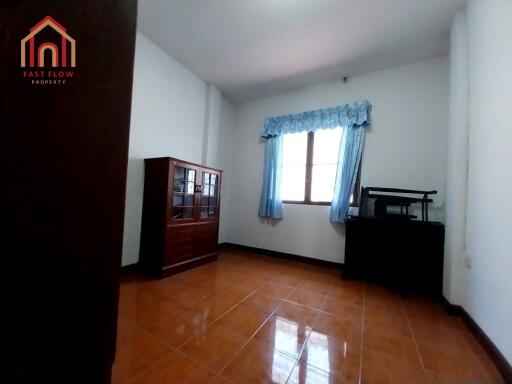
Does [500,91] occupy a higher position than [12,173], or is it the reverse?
[500,91]

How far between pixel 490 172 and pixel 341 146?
62.9 inches

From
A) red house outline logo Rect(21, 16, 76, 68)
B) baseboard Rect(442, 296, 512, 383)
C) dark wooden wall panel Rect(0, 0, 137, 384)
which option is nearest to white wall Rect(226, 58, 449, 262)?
baseboard Rect(442, 296, 512, 383)

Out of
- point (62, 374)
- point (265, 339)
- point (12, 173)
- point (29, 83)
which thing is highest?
point (29, 83)

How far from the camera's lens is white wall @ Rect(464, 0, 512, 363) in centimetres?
118

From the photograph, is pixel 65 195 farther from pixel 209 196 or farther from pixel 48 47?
pixel 209 196

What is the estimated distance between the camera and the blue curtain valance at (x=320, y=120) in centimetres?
274

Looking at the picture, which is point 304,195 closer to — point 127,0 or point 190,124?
point 190,124

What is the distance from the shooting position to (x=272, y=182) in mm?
3303

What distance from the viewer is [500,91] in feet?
4.24

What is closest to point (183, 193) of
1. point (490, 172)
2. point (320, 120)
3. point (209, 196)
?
point (209, 196)

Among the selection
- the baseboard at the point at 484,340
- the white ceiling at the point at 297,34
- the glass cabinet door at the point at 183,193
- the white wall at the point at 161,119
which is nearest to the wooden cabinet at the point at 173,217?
the glass cabinet door at the point at 183,193

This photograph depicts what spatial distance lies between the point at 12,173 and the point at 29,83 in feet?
0.54

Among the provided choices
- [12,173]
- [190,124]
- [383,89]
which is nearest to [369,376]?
[12,173]

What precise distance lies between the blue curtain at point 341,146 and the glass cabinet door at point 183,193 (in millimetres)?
1198
